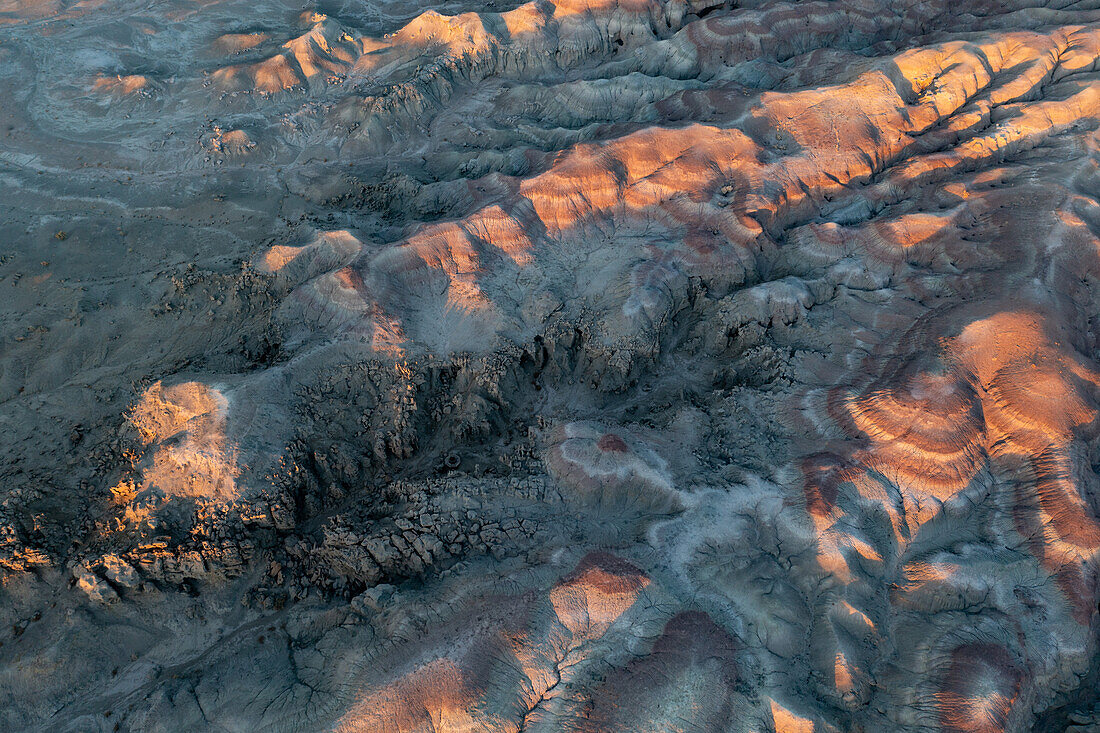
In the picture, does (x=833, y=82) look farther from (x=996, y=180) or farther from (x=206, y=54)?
(x=206, y=54)

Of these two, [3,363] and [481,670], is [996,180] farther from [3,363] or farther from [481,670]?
[3,363]

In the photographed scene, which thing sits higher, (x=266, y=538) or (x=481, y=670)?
(x=481, y=670)

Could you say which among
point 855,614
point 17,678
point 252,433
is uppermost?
point 252,433

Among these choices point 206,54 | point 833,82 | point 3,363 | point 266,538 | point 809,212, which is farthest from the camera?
point 206,54

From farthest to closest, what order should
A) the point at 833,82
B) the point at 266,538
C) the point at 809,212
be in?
the point at 833,82 → the point at 809,212 → the point at 266,538

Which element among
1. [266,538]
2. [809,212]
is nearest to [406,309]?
[266,538]

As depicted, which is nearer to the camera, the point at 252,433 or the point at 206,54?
the point at 252,433
